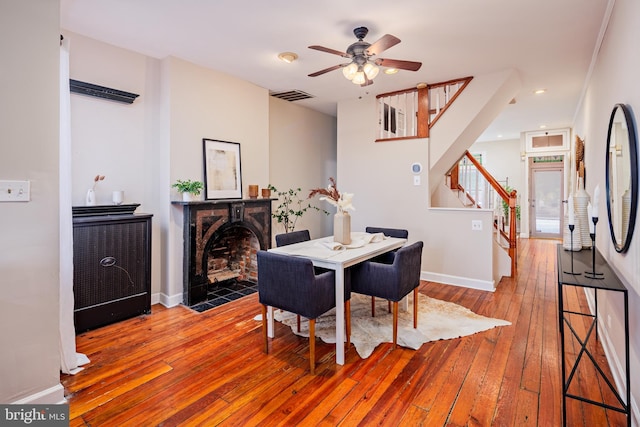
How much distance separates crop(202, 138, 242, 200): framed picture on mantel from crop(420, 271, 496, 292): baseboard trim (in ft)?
9.36

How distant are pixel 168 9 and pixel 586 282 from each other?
3.47 meters

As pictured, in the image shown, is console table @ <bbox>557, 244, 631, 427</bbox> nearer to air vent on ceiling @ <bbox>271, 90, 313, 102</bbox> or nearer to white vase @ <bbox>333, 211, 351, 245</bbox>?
white vase @ <bbox>333, 211, 351, 245</bbox>

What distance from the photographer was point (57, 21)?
189cm

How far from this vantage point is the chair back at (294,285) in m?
2.20

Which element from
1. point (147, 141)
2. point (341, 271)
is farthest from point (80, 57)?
point (341, 271)

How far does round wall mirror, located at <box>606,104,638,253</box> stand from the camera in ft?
5.74

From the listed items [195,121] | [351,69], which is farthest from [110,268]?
[351,69]

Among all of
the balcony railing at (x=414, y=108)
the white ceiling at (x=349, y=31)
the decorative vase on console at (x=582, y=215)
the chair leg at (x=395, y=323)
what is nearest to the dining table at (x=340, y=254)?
the chair leg at (x=395, y=323)

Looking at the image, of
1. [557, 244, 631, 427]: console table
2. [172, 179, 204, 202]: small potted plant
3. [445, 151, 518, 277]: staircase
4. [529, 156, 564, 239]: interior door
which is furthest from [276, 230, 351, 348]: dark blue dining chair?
[529, 156, 564, 239]: interior door

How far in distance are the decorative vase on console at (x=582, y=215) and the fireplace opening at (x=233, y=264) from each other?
3272 millimetres

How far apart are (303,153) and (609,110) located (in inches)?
163

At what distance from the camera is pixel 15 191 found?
1754mm

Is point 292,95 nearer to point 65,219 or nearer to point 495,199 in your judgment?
point 65,219

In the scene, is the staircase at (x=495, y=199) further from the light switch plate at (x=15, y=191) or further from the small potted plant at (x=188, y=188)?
the light switch plate at (x=15, y=191)
